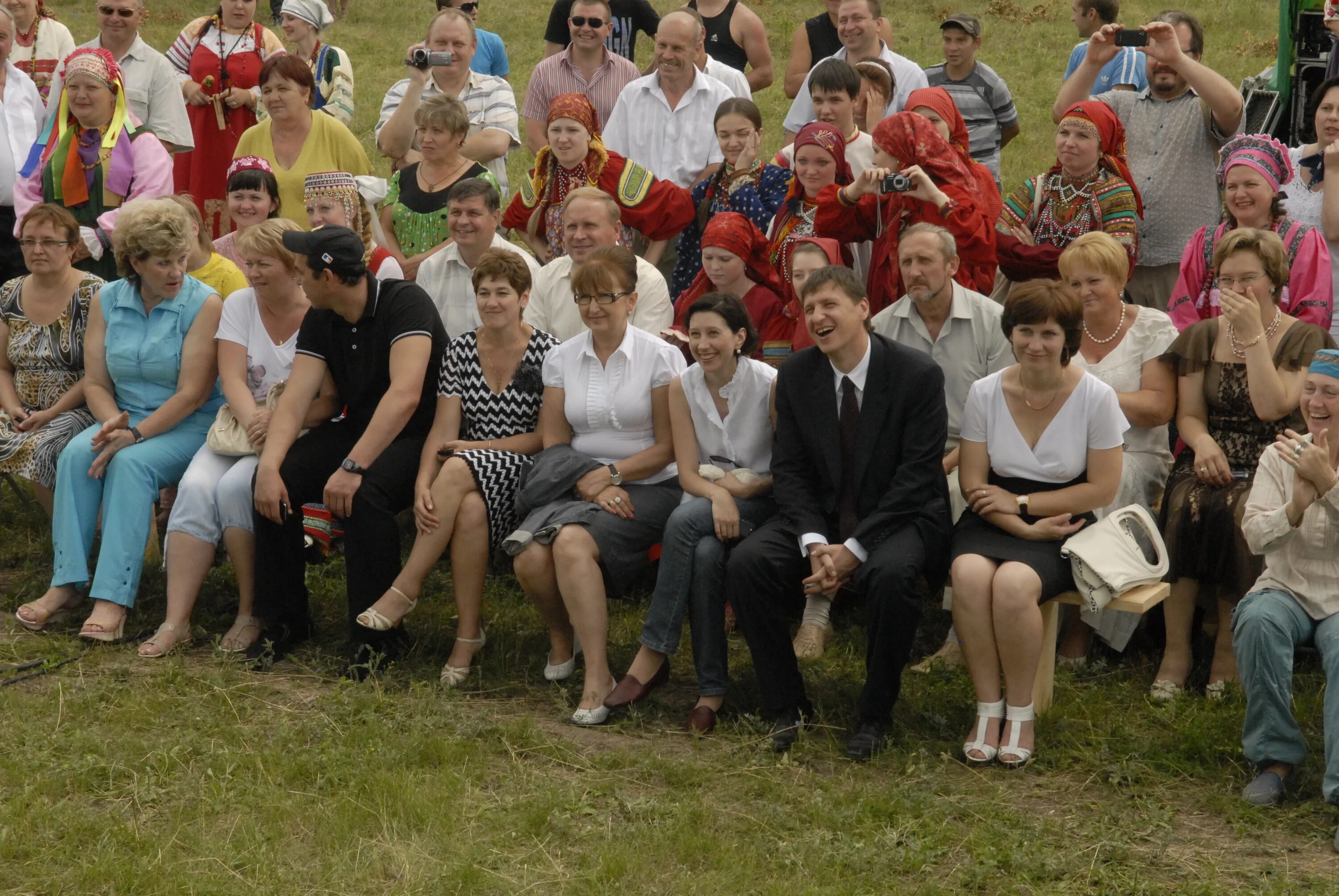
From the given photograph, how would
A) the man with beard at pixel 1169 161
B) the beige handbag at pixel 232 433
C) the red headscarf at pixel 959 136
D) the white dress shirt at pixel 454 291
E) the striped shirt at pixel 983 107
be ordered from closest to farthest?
1. the beige handbag at pixel 232 433
2. the red headscarf at pixel 959 136
3. the white dress shirt at pixel 454 291
4. the man with beard at pixel 1169 161
5. the striped shirt at pixel 983 107

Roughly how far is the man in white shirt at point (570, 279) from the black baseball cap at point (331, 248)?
843 mm

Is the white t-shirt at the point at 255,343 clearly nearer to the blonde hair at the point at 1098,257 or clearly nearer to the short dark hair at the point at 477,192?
the short dark hair at the point at 477,192

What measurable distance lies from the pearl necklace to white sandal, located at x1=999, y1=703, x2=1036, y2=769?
1520 mm

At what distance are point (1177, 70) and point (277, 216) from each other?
416 cm

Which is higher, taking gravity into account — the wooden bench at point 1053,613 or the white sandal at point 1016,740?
the wooden bench at point 1053,613

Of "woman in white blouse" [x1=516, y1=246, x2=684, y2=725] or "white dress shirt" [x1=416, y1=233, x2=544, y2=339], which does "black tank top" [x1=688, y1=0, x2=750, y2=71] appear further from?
"woman in white blouse" [x1=516, y1=246, x2=684, y2=725]

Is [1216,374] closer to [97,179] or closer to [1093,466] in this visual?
[1093,466]

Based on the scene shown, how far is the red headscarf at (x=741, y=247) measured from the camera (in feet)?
20.2

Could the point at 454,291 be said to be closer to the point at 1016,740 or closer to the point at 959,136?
the point at 959,136

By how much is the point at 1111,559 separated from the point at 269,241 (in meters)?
3.42

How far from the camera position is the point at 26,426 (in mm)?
Answer: 6344

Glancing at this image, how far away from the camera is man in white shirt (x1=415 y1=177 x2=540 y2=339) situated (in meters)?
6.32

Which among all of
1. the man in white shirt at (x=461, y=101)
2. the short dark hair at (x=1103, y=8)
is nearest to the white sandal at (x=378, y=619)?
the man in white shirt at (x=461, y=101)

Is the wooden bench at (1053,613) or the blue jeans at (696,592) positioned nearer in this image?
the wooden bench at (1053,613)
